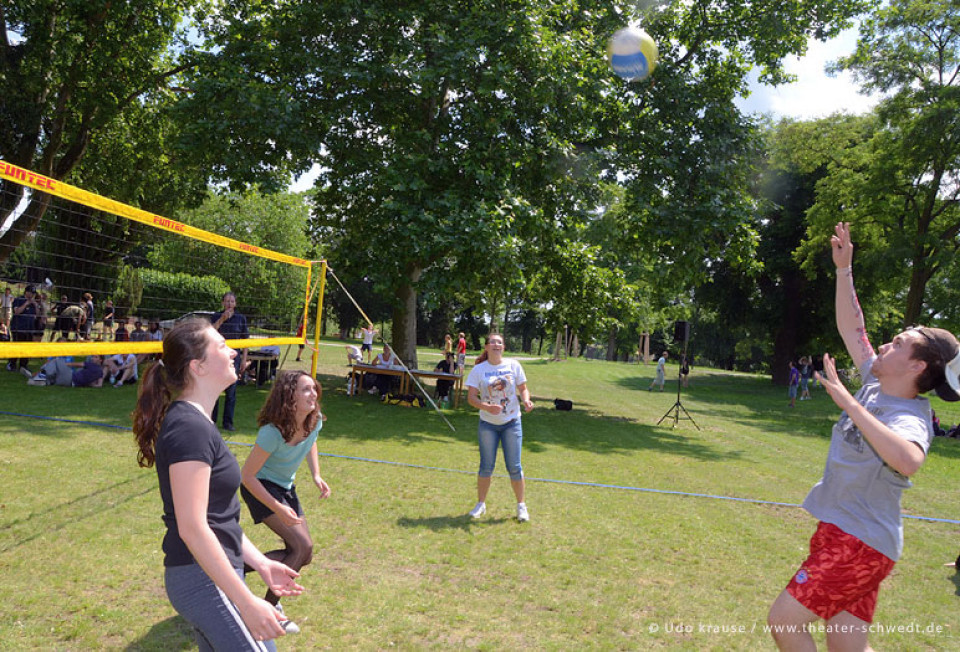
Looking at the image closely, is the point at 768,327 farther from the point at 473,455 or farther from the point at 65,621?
the point at 65,621

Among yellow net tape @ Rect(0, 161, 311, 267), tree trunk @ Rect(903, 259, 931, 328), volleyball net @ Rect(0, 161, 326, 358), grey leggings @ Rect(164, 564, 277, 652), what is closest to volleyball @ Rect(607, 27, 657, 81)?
volleyball net @ Rect(0, 161, 326, 358)

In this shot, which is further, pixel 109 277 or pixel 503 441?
pixel 109 277

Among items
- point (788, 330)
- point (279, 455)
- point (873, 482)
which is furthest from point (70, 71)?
point (788, 330)

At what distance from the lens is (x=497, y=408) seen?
6.19 metres

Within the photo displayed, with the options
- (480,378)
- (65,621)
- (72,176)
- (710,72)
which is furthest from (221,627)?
(72,176)

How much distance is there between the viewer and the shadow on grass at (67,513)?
5.09 metres

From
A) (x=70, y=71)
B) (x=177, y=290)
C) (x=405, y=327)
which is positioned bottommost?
(x=405, y=327)

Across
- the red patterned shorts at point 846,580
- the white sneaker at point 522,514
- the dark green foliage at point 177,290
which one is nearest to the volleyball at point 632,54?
the white sneaker at point 522,514

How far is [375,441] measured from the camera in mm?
10594

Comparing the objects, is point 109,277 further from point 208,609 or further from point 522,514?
point 208,609

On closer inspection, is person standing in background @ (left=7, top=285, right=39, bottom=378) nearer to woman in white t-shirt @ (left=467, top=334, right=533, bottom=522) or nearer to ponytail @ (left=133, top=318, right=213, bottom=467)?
woman in white t-shirt @ (left=467, top=334, right=533, bottom=522)

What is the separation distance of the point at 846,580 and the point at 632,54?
13.4 meters

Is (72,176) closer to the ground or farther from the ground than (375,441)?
farther from the ground

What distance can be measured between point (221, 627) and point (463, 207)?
12.4 meters
